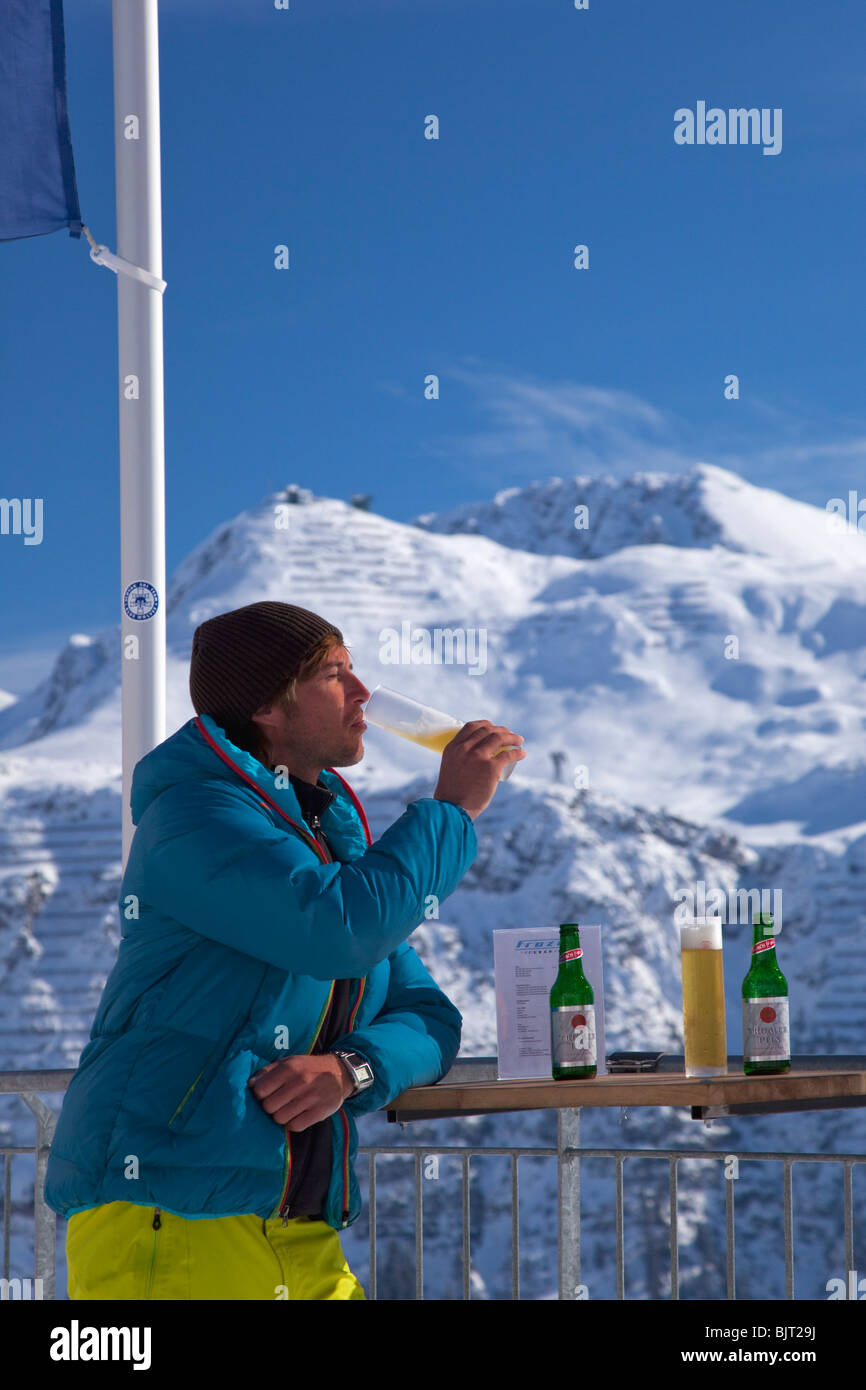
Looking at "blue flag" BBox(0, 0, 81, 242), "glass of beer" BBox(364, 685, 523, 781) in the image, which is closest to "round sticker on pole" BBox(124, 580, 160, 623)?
"blue flag" BBox(0, 0, 81, 242)

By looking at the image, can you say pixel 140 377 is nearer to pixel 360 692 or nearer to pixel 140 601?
pixel 140 601

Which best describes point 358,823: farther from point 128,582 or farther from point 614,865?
point 614,865

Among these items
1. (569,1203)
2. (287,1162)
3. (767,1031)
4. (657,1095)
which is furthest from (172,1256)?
(569,1203)

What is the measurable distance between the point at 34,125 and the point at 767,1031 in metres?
2.84

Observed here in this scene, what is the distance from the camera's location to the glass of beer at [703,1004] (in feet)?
6.31

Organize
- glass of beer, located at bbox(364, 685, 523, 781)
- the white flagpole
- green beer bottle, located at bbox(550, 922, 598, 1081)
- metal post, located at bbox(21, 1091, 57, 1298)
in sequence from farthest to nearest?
the white flagpole, metal post, located at bbox(21, 1091, 57, 1298), green beer bottle, located at bbox(550, 922, 598, 1081), glass of beer, located at bbox(364, 685, 523, 781)

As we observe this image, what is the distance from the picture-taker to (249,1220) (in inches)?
62.6

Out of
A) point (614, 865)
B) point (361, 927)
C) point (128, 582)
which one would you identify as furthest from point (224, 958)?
point (614, 865)

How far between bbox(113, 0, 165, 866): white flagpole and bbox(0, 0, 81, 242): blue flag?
50 cm

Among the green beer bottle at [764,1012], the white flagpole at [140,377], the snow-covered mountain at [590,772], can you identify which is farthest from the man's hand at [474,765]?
the snow-covered mountain at [590,772]

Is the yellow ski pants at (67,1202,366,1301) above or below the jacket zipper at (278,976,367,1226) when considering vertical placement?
below

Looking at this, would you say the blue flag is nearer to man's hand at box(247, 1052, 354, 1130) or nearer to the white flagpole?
the white flagpole

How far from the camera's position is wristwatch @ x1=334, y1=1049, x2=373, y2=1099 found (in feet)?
5.42

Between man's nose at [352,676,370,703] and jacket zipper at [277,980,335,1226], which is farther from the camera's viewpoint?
man's nose at [352,676,370,703]
